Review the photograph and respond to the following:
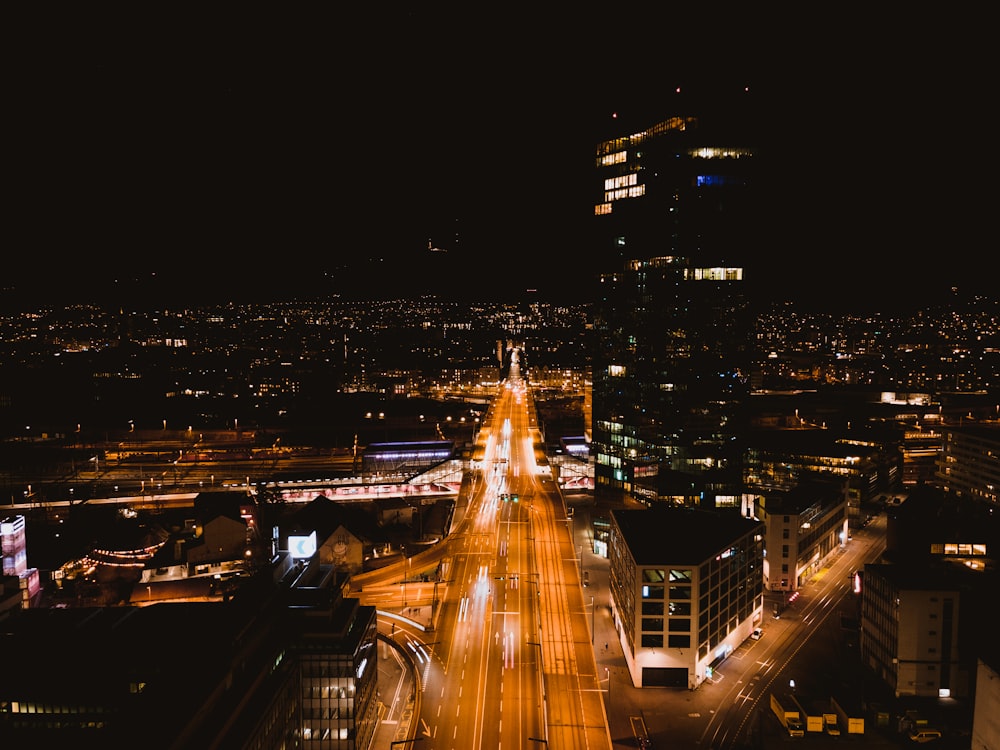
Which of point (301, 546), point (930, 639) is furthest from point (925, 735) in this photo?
point (301, 546)

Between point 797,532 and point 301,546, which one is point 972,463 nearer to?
point 797,532

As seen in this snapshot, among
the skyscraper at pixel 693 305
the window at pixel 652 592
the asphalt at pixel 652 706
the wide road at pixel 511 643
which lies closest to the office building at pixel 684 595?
the window at pixel 652 592

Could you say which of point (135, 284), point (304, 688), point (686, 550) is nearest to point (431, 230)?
point (686, 550)

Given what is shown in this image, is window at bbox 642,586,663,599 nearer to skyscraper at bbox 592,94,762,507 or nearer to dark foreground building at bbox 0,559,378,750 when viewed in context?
dark foreground building at bbox 0,559,378,750

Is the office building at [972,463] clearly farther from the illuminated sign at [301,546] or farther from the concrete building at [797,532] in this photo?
the illuminated sign at [301,546]

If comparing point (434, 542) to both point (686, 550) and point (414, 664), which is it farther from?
point (686, 550)

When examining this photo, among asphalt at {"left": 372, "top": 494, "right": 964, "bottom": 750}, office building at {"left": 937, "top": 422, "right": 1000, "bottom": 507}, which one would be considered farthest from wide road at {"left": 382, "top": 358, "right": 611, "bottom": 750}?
office building at {"left": 937, "top": 422, "right": 1000, "bottom": 507}
